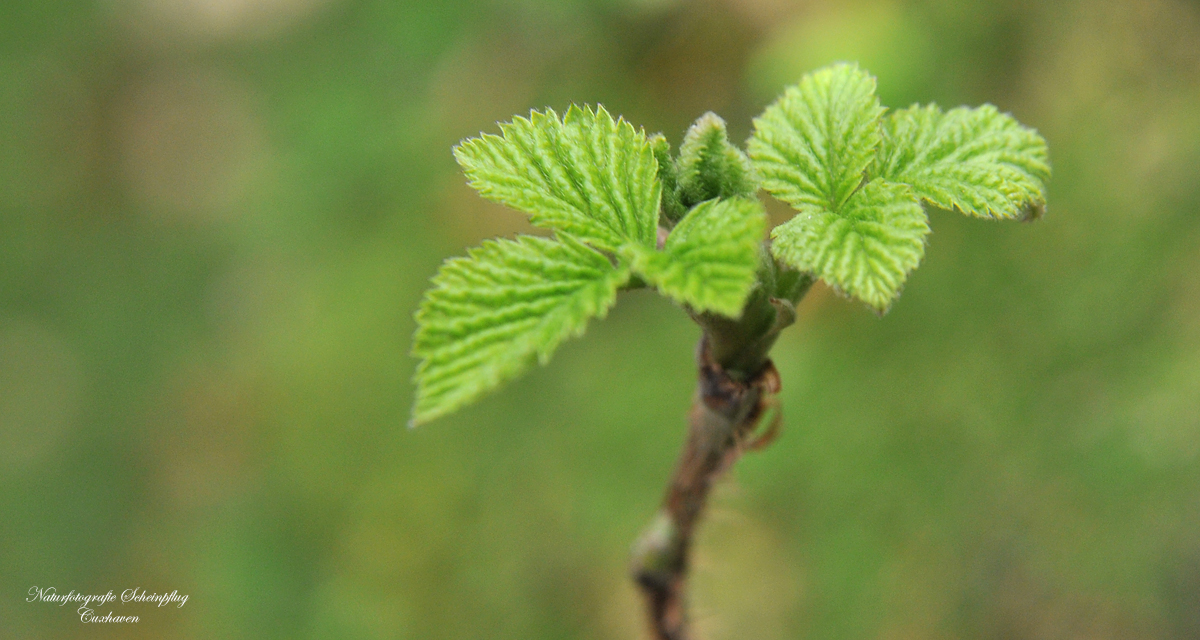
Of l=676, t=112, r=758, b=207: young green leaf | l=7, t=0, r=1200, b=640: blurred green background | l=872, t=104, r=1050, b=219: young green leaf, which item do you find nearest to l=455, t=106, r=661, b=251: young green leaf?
l=676, t=112, r=758, b=207: young green leaf

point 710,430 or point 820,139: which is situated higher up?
point 820,139

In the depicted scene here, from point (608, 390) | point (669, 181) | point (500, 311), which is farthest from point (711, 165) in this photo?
point (608, 390)

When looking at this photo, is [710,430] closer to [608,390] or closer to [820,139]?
[820,139]

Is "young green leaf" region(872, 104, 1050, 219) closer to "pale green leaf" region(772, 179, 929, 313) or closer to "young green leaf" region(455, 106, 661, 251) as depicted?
"pale green leaf" region(772, 179, 929, 313)

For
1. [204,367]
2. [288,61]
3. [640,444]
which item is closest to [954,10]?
[640,444]

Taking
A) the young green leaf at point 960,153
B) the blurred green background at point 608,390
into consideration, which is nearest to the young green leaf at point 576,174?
the young green leaf at point 960,153

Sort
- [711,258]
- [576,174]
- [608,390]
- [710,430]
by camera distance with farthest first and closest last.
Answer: [608,390] < [710,430] < [576,174] < [711,258]

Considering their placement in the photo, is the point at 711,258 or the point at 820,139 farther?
the point at 820,139
